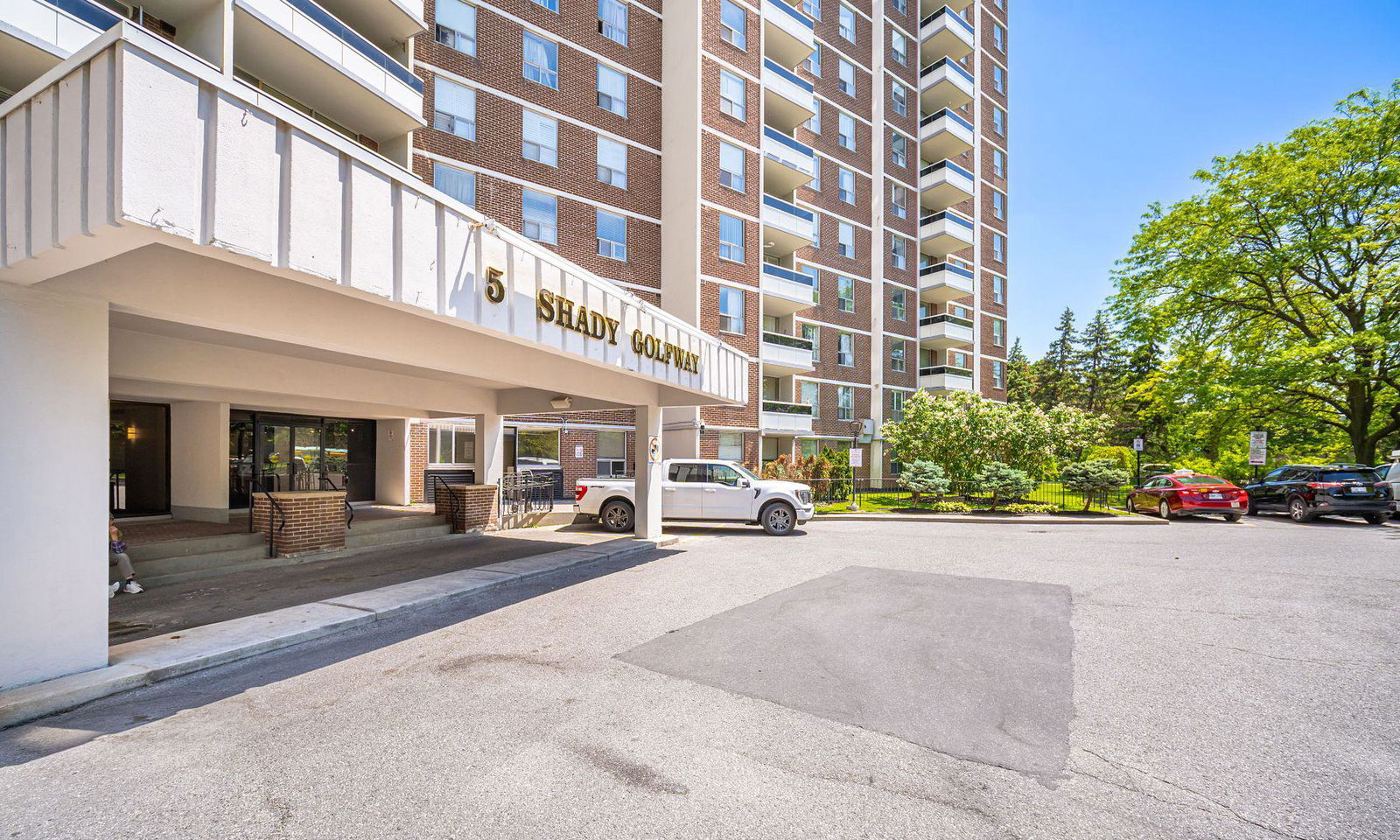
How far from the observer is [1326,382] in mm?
24000

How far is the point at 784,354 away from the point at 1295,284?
67.0ft

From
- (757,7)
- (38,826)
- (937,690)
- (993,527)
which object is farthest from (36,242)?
(757,7)

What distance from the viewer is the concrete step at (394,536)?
12719 millimetres

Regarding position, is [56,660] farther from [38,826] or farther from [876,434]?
[876,434]

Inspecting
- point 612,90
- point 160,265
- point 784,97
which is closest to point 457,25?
point 612,90

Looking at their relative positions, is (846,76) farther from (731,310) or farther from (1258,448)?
(1258,448)

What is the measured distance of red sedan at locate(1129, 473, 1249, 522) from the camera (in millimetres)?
18688

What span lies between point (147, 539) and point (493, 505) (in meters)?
6.74

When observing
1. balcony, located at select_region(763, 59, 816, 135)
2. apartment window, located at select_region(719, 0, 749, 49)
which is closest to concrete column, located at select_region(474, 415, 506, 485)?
apartment window, located at select_region(719, 0, 749, 49)

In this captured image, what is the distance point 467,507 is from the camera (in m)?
15.1

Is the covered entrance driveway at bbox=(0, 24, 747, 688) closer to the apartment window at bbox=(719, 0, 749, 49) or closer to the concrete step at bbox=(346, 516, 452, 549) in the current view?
the concrete step at bbox=(346, 516, 452, 549)

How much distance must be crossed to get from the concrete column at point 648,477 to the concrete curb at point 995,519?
6570mm

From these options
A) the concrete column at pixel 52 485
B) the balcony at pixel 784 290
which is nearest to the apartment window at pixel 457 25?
the balcony at pixel 784 290

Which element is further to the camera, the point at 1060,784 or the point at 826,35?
the point at 826,35
